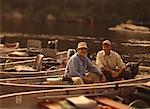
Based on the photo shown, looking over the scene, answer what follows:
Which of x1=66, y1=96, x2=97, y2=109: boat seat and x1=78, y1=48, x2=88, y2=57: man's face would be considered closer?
x1=66, y1=96, x2=97, y2=109: boat seat

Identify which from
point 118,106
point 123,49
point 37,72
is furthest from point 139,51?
point 118,106

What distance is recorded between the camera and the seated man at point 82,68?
844 cm

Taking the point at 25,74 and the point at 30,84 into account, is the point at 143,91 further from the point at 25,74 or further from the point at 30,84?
the point at 25,74

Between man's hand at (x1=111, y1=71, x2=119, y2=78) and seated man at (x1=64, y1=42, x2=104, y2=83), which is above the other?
seated man at (x1=64, y1=42, x2=104, y2=83)

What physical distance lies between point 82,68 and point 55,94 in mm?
1323

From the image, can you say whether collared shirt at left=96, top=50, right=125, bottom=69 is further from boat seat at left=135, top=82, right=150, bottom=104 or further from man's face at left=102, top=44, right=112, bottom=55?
boat seat at left=135, top=82, right=150, bottom=104

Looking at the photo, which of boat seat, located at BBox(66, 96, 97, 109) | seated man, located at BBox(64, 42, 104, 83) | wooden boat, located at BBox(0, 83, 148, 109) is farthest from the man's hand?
boat seat, located at BBox(66, 96, 97, 109)

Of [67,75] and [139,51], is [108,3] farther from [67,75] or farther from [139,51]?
[67,75]

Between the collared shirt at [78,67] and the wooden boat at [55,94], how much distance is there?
2.45 feet

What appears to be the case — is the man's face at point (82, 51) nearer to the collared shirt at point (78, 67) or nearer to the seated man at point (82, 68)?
the seated man at point (82, 68)

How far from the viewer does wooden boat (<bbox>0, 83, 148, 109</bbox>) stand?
23.5ft

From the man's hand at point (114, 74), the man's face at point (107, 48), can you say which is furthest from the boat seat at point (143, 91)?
the man's face at point (107, 48)

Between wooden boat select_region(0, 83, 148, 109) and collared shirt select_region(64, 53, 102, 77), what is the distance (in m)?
0.75

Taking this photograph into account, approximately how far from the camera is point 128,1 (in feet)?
→ 176
